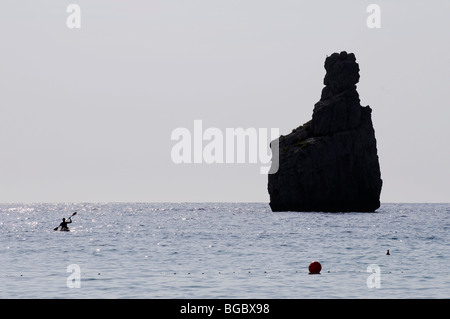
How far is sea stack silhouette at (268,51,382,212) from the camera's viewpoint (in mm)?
140750

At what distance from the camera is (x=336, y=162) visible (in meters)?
141

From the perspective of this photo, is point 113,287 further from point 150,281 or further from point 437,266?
point 437,266

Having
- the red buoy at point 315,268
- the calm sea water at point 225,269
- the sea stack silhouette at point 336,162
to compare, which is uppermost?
the sea stack silhouette at point 336,162

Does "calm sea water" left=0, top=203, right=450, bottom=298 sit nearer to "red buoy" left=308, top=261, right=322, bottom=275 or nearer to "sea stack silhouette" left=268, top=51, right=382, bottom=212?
"red buoy" left=308, top=261, right=322, bottom=275

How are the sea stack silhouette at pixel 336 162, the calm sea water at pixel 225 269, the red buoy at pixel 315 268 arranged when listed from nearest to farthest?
the calm sea water at pixel 225 269 → the red buoy at pixel 315 268 → the sea stack silhouette at pixel 336 162

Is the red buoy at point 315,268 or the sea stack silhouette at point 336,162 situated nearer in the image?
the red buoy at point 315,268

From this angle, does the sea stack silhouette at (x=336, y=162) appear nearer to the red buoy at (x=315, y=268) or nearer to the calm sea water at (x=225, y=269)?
the calm sea water at (x=225, y=269)

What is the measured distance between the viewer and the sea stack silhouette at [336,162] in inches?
5541

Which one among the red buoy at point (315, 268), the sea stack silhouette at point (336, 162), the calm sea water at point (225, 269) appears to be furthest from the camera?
the sea stack silhouette at point (336, 162)

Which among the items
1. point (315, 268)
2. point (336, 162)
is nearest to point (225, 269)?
point (315, 268)

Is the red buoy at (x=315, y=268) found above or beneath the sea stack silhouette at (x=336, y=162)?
beneath

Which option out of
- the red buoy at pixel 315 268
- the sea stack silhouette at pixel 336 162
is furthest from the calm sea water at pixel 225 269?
the sea stack silhouette at pixel 336 162
